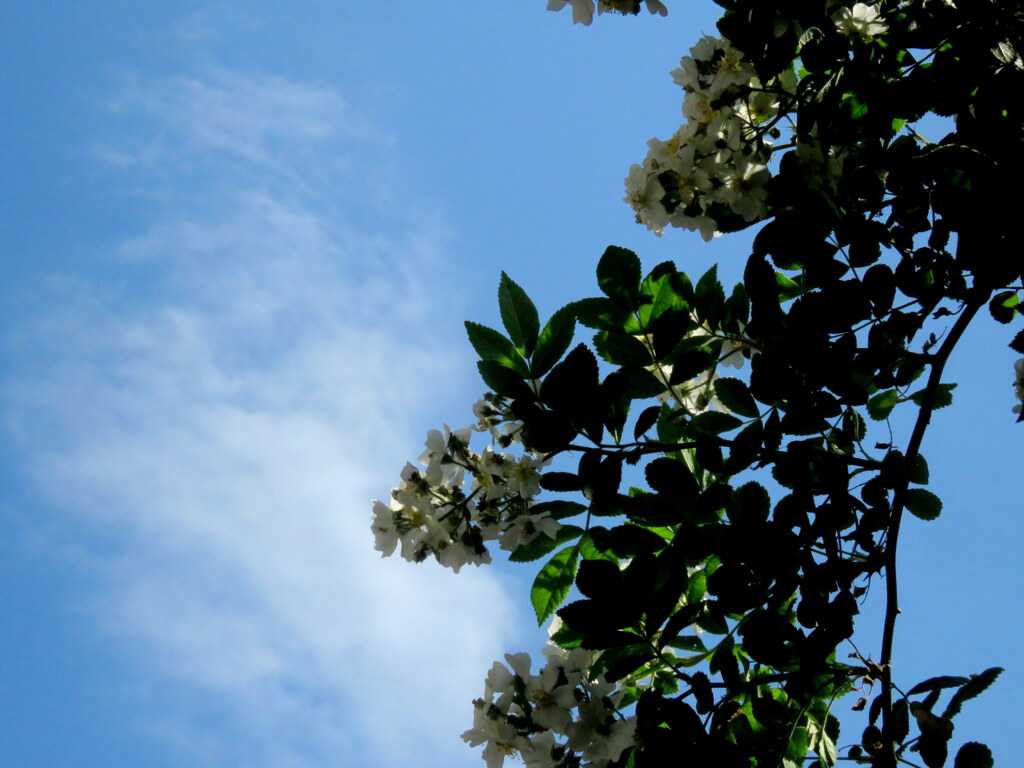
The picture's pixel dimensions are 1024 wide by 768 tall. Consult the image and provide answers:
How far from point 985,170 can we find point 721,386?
1.05 metres

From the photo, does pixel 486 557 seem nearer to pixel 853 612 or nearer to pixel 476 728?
pixel 476 728

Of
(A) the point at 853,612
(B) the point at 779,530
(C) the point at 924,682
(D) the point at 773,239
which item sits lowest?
(C) the point at 924,682

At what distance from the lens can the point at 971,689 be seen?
2.27 meters

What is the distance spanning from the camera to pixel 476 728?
2.79 metres

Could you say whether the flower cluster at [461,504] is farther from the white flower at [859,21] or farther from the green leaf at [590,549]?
the white flower at [859,21]

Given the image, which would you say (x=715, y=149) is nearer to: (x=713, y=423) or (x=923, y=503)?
(x=713, y=423)

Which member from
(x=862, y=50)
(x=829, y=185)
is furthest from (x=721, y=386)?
(x=862, y=50)

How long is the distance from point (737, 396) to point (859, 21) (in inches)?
52.0

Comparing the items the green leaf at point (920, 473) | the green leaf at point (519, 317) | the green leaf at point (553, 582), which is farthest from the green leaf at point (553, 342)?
the green leaf at point (920, 473)

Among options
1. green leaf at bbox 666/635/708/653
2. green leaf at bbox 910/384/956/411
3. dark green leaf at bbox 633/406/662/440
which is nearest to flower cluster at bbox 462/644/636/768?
green leaf at bbox 666/635/708/653

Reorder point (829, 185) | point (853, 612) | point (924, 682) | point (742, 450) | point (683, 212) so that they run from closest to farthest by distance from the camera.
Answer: point (924, 682)
point (853, 612)
point (742, 450)
point (829, 185)
point (683, 212)

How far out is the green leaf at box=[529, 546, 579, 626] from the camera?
2.79 m

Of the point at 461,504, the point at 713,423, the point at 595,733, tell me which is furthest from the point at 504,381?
the point at 595,733

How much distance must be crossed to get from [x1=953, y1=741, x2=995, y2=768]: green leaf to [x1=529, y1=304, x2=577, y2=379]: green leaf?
1.56m
